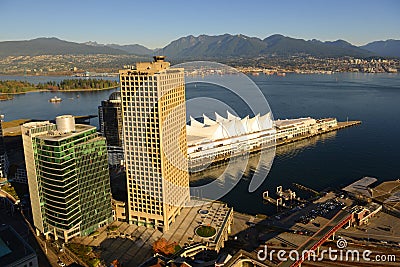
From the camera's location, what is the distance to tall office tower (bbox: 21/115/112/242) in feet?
22.2

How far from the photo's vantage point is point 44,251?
6.88 metres

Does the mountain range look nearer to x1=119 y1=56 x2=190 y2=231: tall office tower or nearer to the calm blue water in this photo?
the calm blue water

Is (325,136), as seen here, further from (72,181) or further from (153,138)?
(72,181)

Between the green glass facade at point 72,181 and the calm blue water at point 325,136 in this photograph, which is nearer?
the green glass facade at point 72,181

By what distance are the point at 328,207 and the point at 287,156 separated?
4862 mm

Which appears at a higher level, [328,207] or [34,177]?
[34,177]

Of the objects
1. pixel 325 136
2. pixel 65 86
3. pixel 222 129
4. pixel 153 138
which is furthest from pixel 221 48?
pixel 153 138

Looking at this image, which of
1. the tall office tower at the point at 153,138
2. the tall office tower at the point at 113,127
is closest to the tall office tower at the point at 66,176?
the tall office tower at the point at 153,138

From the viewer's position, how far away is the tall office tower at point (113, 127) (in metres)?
12.5

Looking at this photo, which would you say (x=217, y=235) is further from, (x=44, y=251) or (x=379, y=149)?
(x=379, y=149)

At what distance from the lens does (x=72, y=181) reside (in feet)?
22.7

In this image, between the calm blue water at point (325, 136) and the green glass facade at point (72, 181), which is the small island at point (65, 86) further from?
the green glass facade at point (72, 181)

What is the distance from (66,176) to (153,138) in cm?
179

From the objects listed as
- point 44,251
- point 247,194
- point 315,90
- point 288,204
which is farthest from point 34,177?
point 315,90
